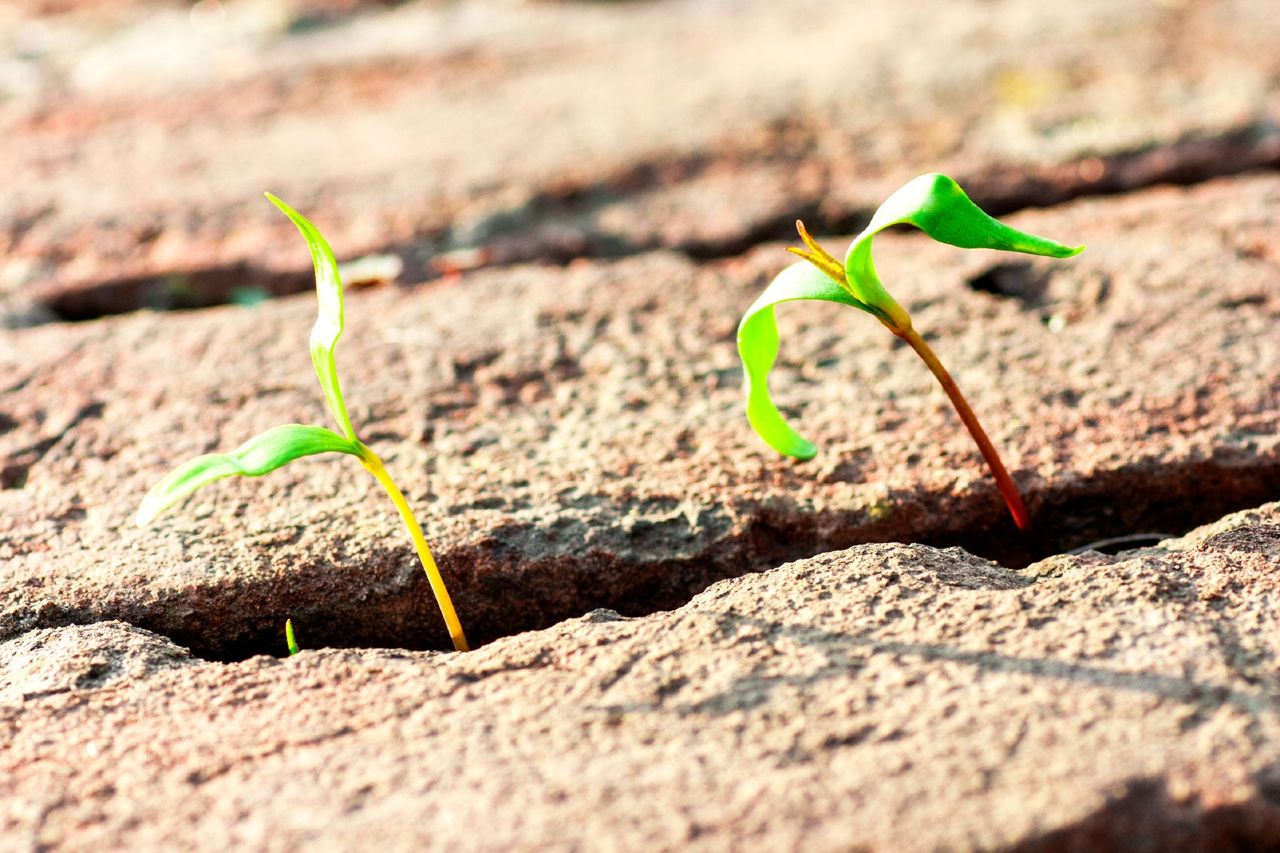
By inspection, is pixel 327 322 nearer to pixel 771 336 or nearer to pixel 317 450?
pixel 317 450

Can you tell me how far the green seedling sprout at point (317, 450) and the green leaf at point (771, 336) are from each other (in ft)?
0.88

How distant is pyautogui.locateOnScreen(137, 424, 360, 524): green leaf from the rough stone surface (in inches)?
6.0

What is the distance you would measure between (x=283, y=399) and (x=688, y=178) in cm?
73

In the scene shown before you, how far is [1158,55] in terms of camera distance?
1904 millimetres

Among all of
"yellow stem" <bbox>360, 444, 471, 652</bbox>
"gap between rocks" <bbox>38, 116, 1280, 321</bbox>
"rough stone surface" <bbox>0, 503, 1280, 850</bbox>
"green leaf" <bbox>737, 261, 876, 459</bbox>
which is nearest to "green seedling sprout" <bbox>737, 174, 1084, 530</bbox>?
"green leaf" <bbox>737, 261, 876, 459</bbox>

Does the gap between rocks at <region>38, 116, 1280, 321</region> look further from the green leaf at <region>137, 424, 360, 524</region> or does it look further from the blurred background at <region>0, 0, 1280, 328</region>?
the green leaf at <region>137, 424, 360, 524</region>

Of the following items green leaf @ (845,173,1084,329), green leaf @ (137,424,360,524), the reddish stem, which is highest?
green leaf @ (845,173,1084,329)

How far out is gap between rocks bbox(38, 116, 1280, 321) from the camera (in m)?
1.50

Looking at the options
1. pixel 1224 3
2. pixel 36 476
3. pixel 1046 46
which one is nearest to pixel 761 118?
pixel 1046 46

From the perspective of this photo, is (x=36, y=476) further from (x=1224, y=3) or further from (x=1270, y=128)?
(x=1224, y=3)

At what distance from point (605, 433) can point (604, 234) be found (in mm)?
519

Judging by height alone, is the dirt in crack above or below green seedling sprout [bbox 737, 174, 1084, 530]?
below

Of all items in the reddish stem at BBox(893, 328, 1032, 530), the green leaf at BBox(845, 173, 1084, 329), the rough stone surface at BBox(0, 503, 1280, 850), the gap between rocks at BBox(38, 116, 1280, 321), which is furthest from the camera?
the gap between rocks at BBox(38, 116, 1280, 321)

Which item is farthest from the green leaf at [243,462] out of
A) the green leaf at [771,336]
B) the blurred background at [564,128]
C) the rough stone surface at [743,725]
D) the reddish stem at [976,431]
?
the blurred background at [564,128]
